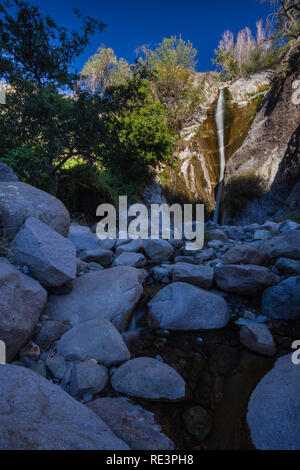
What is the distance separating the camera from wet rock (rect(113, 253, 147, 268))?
14.0 ft

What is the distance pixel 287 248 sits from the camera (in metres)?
3.84

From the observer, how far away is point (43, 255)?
2.52 metres

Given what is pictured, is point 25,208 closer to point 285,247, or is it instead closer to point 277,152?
point 285,247

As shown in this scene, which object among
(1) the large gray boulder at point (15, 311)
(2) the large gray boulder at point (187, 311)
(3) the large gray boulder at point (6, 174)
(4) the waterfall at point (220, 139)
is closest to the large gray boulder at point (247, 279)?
(2) the large gray boulder at point (187, 311)

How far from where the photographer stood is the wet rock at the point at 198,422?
1.52m

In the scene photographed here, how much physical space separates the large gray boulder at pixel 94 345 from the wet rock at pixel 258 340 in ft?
3.90

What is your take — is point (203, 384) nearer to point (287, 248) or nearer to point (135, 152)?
point (287, 248)

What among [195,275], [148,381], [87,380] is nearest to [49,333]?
[87,380]

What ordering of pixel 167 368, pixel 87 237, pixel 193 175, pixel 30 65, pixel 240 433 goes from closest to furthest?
pixel 240 433, pixel 167 368, pixel 87 237, pixel 30 65, pixel 193 175

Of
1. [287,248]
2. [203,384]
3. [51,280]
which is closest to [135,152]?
[287,248]

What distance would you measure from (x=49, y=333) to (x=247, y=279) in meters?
2.47

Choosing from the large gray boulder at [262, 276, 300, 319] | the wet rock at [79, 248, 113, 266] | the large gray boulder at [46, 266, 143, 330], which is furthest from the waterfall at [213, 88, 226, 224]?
the large gray boulder at [46, 266, 143, 330]

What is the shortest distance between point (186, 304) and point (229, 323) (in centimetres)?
56

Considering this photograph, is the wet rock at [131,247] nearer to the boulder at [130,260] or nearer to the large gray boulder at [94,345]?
the boulder at [130,260]
